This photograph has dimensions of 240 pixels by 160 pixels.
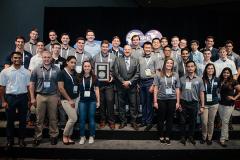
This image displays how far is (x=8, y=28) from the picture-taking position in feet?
30.1

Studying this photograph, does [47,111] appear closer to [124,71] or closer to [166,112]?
[124,71]

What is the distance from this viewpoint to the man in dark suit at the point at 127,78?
5.92 meters

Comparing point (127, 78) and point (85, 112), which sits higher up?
point (127, 78)

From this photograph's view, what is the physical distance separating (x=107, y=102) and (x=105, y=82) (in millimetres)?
382

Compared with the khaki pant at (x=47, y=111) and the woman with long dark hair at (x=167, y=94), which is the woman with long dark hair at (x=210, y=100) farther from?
the khaki pant at (x=47, y=111)

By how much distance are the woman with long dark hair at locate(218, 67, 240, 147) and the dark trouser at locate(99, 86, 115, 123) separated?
2.01 metres

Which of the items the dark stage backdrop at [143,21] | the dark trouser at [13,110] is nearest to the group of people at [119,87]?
the dark trouser at [13,110]

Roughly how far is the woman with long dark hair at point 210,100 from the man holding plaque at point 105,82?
1698 millimetres

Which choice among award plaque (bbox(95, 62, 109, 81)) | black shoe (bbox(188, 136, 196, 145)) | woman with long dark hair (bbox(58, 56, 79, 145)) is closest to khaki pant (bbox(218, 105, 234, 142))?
black shoe (bbox(188, 136, 196, 145))

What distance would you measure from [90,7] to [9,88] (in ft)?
14.7

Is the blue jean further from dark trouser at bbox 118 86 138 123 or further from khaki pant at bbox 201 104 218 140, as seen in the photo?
khaki pant at bbox 201 104 218 140

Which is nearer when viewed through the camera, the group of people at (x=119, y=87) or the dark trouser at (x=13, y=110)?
the dark trouser at (x=13, y=110)

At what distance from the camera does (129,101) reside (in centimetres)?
596

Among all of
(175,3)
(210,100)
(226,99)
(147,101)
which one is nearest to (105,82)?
(147,101)
